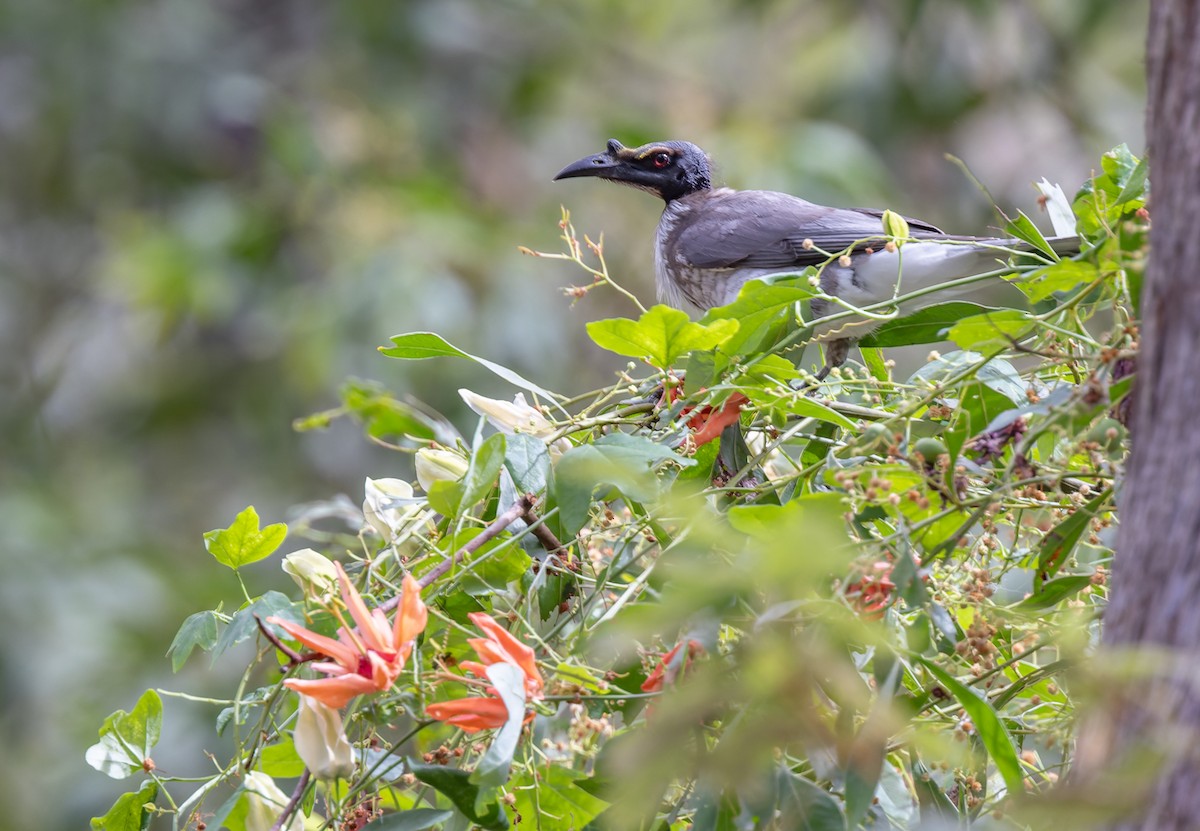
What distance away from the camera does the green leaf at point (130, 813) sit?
1324 millimetres

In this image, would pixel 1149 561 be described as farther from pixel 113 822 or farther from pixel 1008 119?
pixel 1008 119

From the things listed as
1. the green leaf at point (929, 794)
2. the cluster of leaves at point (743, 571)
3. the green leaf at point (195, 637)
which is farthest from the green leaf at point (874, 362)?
the green leaf at point (195, 637)

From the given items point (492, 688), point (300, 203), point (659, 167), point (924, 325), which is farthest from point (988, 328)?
point (300, 203)

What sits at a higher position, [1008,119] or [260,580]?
[1008,119]

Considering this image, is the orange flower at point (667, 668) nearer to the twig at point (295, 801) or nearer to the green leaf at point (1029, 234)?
the twig at point (295, 801)

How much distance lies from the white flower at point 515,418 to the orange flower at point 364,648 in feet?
1.14

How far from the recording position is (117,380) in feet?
29.5

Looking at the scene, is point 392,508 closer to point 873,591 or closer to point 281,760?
point 281,760

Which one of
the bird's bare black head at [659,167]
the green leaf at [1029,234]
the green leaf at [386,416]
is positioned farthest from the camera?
the bird's bare black head at [659,167]

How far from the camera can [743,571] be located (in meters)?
0.91

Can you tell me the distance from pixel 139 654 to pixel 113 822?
6216mm

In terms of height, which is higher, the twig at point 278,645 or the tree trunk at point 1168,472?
the tree trunk at point 1168,472

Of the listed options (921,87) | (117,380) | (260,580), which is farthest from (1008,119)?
(117,380)

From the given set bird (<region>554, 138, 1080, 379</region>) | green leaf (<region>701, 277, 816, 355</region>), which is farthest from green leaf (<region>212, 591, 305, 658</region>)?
bird (<region>554, 138, 1080, 379</region>)
